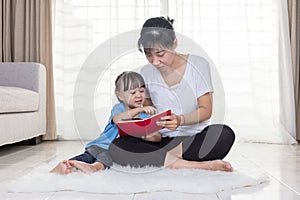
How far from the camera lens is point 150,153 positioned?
74.9 inches

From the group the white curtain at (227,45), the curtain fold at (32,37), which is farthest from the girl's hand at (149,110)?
the curtain fold at (32,37)

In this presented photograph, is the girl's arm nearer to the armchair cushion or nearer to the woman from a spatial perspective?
the woman

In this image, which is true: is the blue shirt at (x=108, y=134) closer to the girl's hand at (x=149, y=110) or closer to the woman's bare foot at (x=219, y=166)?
the girl's hand at (x=149, y=110)

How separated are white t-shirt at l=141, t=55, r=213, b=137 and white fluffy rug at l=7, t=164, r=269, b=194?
205 millimetres

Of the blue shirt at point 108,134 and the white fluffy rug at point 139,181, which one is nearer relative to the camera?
the white fluffy rug at point 139,181

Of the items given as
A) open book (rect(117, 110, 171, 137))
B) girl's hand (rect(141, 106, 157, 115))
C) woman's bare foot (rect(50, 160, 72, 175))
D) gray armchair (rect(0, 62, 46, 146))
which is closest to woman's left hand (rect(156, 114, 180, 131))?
open book (rect(117, 110, 171, 137))

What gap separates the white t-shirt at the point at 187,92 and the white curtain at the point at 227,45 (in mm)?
1375

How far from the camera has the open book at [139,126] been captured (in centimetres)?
175

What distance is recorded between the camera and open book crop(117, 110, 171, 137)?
5.74 feet

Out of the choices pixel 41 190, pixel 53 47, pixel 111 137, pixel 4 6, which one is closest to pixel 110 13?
pixel 53 47

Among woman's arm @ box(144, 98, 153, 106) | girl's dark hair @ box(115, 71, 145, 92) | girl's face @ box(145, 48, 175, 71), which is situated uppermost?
girl's face @ box(145, 48, 175, 71)

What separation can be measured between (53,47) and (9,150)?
3.15 feet

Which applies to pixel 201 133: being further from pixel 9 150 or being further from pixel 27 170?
pixel 9 150

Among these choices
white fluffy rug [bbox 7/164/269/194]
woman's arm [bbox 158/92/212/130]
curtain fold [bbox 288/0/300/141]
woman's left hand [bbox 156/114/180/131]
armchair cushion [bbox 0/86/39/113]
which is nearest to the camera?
white fluffy rug [bbox 7/164/269/194]
